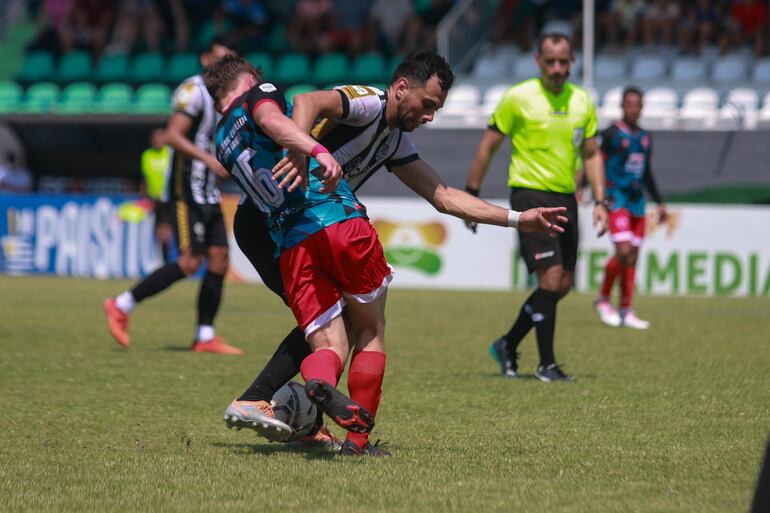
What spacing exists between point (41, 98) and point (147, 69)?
207cm

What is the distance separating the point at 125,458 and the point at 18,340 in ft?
17.4

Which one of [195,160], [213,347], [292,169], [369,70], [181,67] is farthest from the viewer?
[181,67]

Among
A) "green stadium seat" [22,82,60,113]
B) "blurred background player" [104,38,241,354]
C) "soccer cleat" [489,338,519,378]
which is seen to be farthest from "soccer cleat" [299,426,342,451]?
"green stadium seat" [22,82,60,113]

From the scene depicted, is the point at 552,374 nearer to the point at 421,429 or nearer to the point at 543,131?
the point at 543,131

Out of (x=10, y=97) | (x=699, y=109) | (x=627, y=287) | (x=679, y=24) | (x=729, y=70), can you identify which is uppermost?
(x=679, y=24)

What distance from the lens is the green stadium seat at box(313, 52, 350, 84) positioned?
23.7 m

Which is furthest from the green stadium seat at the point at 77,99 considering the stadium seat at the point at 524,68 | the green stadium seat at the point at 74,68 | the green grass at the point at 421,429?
the green grass at the point at 421,429

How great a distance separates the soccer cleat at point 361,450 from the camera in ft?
17.3

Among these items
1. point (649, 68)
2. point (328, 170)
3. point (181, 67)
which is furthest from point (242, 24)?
point (328, 170)

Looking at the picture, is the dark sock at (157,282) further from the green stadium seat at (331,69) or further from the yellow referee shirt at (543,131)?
the green stadium seat at (331,69)

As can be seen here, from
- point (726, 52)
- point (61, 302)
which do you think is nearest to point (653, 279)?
point (726, 52)

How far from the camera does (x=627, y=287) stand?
41.9ft

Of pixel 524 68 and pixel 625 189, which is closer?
pixel 625 189

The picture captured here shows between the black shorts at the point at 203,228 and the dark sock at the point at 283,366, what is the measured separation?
3.98 m
